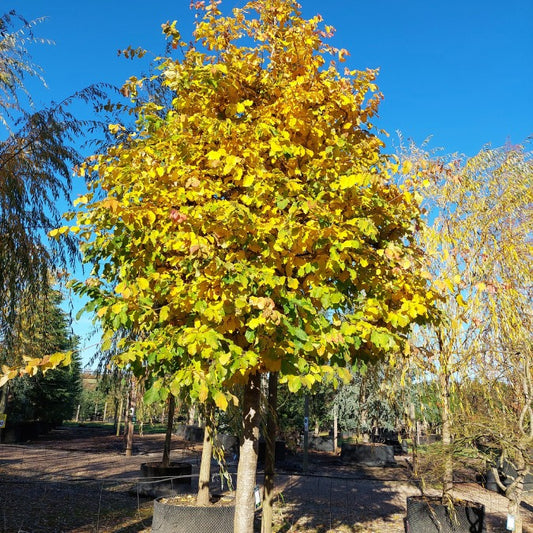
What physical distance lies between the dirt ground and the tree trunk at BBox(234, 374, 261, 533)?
184cm

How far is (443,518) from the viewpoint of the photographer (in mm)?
5676

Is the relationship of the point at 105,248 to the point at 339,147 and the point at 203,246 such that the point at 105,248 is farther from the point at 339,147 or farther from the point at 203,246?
the point at 339,147

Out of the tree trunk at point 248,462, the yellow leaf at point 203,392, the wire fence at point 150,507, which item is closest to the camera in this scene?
the yellow leaf at point 203,392

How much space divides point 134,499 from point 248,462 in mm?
5632

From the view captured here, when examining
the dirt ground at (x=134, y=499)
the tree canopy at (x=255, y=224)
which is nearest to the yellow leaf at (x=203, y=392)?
Result: the tree canopy at (x=255, y=224)

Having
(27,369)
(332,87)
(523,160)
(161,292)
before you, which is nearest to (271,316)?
(161,292)

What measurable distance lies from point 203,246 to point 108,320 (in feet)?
3.40

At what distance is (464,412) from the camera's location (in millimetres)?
5441

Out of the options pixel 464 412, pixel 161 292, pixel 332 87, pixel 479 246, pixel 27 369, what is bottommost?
pixel 464 412

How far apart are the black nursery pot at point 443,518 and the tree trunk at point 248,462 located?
8.88ft

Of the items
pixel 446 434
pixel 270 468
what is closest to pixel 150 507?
pixel 270 468

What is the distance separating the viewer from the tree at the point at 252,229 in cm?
308

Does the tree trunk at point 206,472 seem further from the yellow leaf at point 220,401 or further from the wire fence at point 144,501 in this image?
the yellow leaf at point 220,401

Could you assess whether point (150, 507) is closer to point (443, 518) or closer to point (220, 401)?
point (443, 518)
